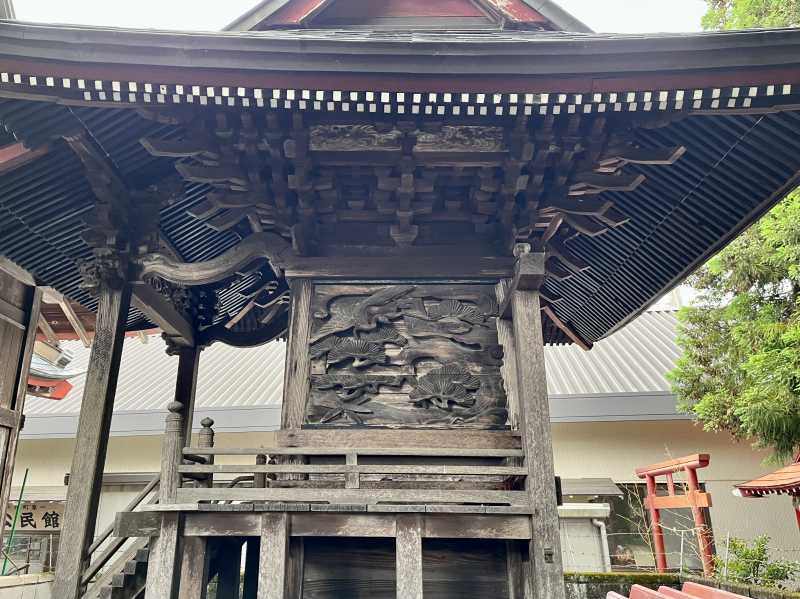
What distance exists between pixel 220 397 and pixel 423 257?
8.61 metres

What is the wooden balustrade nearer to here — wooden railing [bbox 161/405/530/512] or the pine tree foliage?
wooden railing [bbox 161/405/530/512]

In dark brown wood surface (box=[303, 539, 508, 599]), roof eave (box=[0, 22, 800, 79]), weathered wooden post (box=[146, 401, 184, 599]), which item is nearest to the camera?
roof eave (box=[0, 22, 800, 79])

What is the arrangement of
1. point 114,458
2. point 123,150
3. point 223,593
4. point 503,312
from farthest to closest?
point 114,458 < point 223,593 < point 503,312 < point 123,150

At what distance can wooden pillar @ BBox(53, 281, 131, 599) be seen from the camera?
416cm

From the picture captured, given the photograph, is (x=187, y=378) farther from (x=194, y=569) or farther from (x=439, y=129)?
(x=439, y=129)

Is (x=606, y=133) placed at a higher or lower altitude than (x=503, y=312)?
higher

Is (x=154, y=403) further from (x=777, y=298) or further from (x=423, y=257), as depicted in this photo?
(x=777, y=298)

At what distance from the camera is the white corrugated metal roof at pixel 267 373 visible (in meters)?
11.5

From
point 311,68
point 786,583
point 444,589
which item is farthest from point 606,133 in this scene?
point 786,583

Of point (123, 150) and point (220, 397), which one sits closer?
point (123, 150)

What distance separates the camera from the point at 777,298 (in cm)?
852

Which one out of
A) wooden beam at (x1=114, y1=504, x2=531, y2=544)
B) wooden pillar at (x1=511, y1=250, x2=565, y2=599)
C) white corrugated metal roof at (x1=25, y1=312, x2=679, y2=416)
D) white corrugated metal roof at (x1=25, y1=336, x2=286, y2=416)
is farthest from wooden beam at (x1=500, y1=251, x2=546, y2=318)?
white corrugated metal roof at (x1=25, y1=336, x2=286, y2=416)

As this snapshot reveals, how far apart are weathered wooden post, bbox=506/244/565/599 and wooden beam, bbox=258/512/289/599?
155 cm

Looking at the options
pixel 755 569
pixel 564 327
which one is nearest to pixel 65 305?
pixel 564 327
